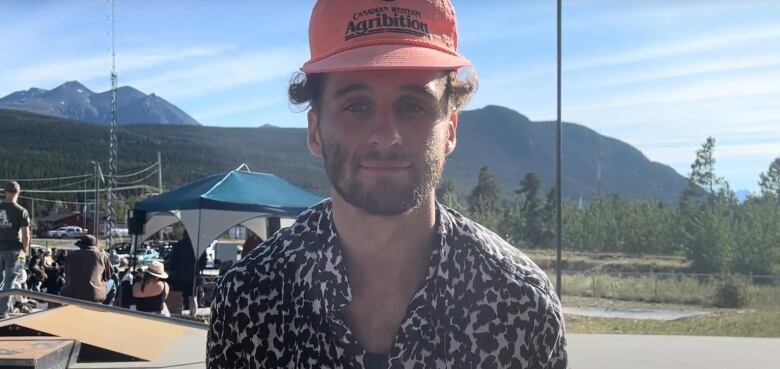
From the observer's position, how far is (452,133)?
1801mm

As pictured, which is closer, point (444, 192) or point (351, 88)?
point (351, 88)

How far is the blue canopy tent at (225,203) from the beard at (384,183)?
28.9 ft

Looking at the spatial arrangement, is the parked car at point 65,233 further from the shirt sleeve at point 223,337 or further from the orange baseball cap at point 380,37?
the orange baseball cap at point 380,37

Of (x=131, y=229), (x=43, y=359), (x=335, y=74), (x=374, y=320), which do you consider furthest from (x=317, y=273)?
(x=131, y=229)

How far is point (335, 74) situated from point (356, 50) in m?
0.08

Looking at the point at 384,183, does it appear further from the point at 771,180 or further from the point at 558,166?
the point at 771,180

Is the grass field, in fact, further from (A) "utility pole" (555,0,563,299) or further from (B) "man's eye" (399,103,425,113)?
(B) "man's eye" (399,103,425,113)

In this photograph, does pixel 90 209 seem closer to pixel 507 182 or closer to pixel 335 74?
pixel 507 182

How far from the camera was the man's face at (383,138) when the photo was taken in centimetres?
160

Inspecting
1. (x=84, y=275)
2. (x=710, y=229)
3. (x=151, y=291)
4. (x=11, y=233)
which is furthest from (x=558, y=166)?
(x=710, y=229)

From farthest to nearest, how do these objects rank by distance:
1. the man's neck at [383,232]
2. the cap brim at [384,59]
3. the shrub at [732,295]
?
the shrub at [732,295]
the man's neck at [383,232]
the cap brim at [384,59]

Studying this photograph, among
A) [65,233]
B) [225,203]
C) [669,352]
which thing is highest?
[225,203]

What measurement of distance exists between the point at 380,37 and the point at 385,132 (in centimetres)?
20

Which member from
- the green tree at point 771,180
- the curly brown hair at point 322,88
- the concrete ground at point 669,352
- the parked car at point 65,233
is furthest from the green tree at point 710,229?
the parked car at point 65,233
